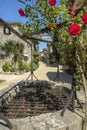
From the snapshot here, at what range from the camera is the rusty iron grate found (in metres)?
4.34

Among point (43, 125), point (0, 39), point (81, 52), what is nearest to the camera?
point (43, 125)

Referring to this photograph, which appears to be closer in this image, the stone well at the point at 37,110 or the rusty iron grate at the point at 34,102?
the stone well at the point at 37,110

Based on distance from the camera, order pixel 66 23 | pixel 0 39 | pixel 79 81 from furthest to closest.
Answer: pixel 0 39, pixel 79 81, pixel 66 23

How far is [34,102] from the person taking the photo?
4949 mm

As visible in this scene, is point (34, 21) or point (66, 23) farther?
point (34, 21)

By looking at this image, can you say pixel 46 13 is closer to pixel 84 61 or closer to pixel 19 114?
pixel 84 61

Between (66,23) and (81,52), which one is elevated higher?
(66,23)

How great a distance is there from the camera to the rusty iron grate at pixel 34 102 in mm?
4340

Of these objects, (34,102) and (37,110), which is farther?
(34,102)

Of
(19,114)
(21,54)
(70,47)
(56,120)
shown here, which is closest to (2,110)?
(19,114)

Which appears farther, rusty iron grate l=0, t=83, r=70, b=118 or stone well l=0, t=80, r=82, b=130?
rusty iron grate l=0, t=83, r=70, b=118

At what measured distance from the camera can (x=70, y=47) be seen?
4176 millimetres

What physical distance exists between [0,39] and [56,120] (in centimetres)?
2600

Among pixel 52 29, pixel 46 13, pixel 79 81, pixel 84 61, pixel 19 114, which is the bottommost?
pixel 19 114
